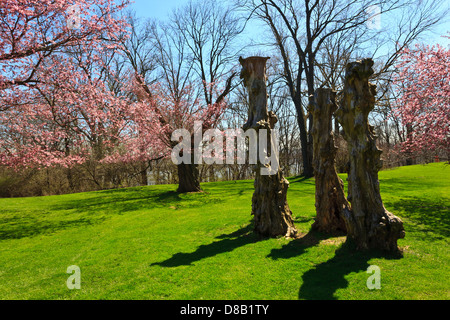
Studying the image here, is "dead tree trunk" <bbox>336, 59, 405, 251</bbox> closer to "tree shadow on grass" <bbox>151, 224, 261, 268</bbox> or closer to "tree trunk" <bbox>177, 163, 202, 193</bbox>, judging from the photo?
"tree shadow on grass" <bbox>151, 224, 261, 268</bbox>

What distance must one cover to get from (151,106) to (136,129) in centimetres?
149

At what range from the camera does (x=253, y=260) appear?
4.65 meters

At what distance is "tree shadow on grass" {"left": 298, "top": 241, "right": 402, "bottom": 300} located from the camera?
11.3ft

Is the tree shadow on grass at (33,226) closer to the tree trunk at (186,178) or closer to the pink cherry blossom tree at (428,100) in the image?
the tree trunk at (186,178)

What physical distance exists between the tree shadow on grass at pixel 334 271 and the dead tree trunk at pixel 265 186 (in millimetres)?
1432

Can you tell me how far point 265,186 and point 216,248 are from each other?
1717mm

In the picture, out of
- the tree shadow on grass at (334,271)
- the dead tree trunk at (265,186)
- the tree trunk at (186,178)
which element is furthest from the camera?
the tree trunk at (186,178)

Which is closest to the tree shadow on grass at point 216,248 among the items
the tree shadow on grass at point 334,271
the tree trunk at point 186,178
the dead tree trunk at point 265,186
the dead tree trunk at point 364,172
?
the dead tree trunk at point 265,186

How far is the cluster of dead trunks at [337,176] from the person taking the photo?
14.7ft

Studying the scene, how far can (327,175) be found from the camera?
5.86 m

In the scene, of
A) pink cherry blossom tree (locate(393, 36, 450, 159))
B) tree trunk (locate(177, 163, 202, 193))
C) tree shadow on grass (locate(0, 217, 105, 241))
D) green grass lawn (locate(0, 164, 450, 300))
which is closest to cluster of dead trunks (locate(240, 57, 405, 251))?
green grass lawn (locate(0, 164, 450, 300))

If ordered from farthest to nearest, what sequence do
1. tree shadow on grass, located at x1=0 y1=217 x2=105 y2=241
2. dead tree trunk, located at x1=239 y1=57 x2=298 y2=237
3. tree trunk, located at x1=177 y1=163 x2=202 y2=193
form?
tree trunk, located at x1=177 y1=163 x2=202 y2=193 < tree shadow on grass, located at x1=0 y1=217 x2=105 y2=241 < dead tree trunk, located at x1=239 y1=57 x2=298 y2=237
